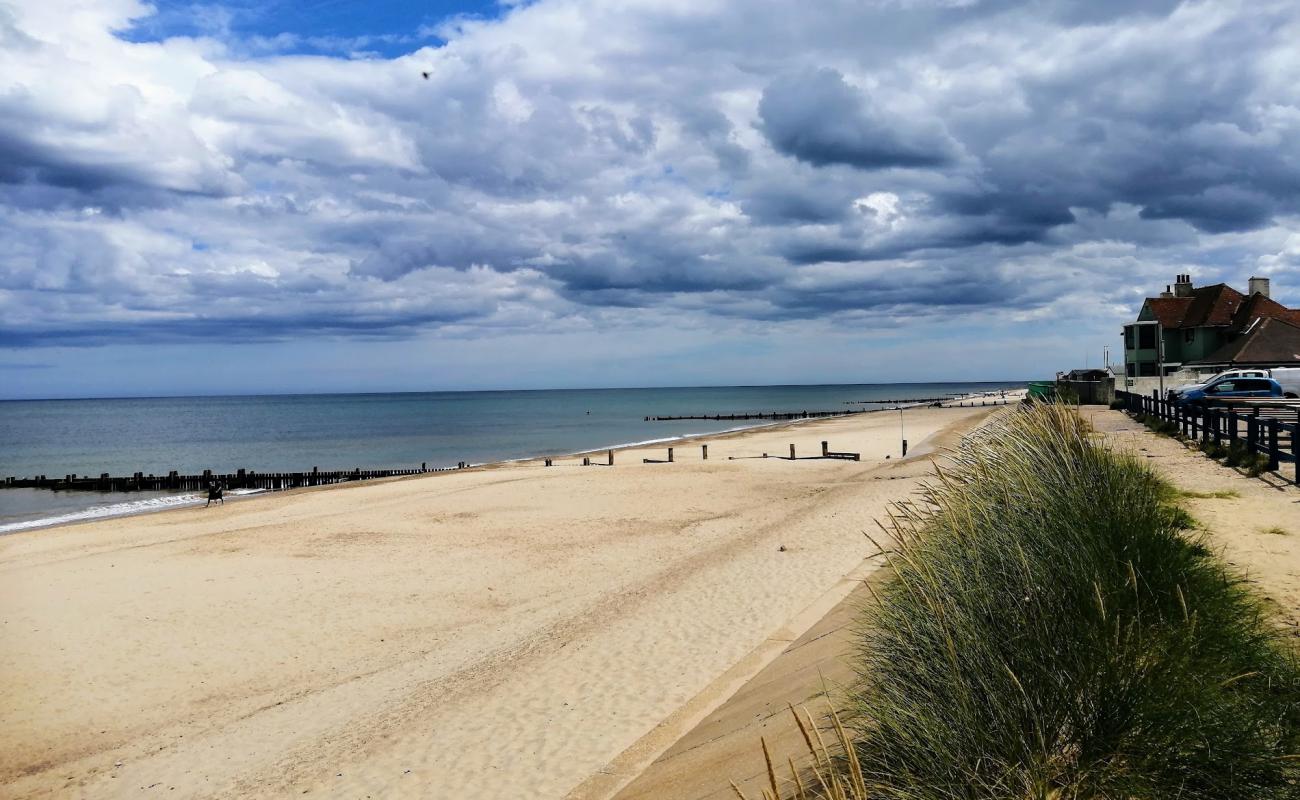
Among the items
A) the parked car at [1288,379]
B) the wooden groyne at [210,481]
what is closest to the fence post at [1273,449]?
the parked car at [1288,379]

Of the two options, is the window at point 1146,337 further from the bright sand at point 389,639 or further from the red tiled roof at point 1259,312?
the bright sand at point 389,639

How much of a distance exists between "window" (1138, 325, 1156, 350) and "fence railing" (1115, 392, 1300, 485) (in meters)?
30.3

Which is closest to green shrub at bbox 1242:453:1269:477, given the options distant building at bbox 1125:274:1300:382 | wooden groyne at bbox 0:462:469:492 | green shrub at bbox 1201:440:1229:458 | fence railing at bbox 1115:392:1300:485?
fence railing at bbox 1115:392:1300:485

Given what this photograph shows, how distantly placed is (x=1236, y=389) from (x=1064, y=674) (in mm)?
38576

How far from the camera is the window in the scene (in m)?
60.9

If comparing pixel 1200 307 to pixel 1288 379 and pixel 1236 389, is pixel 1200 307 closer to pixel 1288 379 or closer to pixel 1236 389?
pixel 1288 379

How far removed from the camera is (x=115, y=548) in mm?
20797

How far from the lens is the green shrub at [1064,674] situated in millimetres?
3281

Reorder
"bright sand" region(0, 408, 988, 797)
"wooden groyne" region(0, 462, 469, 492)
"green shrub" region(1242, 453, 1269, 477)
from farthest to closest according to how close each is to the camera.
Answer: "wooden groyne" region(0, 462, 469, 492), "green shrub" region(1242, 453, 1269, 477), "bright sand" region(0, 408, 988, 797)

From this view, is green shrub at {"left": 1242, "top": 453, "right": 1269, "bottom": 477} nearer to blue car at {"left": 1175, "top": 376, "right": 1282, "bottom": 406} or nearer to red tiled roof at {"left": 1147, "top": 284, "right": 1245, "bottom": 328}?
blue car at {"left": 1175, "top": 376, "right": 1282, "bottom": 406}

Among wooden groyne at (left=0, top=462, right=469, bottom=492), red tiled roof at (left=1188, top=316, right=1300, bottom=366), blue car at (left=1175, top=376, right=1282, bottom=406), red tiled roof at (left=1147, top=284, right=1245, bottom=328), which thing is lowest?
wooden groyne at (left=0, top=462, right=469, bottom=492)

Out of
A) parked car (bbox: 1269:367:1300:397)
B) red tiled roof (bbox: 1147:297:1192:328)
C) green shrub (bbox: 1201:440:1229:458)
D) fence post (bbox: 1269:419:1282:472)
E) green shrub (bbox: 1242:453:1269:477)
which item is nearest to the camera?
fence post (bbox: 1269:419:1282:472)

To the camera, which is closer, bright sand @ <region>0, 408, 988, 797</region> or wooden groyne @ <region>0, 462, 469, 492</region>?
bright sand @ <region>0, 408, 988, 797</region>

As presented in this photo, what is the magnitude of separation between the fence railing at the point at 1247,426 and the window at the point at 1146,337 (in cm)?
3029
